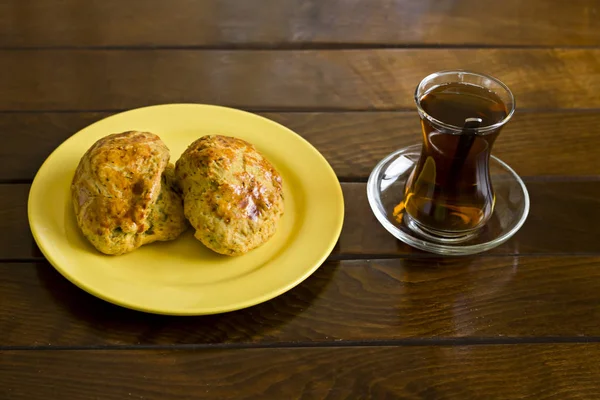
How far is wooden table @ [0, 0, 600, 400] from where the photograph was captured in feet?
2.51

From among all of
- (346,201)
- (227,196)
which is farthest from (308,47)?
(227,196)

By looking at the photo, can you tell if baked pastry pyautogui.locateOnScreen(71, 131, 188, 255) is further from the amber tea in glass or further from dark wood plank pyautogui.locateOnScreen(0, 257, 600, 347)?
the amber tea in glass

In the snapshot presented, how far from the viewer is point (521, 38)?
1.33m

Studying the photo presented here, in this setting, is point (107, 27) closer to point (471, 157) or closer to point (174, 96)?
point (174, 96)

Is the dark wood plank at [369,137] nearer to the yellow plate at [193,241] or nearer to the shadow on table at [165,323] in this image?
the yellow plate at [193,241]

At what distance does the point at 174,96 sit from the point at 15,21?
0.38 meters

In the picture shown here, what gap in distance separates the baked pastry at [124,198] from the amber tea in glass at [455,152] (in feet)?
1.07

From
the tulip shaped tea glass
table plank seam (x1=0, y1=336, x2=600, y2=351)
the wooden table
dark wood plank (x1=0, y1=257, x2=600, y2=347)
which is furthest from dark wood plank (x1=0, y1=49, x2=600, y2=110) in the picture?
table plank seam (x1=0, y1=336, x2=600, y2=351)

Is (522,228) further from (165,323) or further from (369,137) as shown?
(165,323)

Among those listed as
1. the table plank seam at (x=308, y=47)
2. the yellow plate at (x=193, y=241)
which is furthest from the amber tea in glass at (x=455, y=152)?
the table plank seam at (x=308, y=47)

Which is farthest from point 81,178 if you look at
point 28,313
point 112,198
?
point 28,313

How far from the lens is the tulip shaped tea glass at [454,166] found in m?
0.86

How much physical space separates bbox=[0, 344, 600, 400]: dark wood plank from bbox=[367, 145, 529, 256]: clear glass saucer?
17cm

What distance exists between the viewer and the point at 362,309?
2.75 ft
